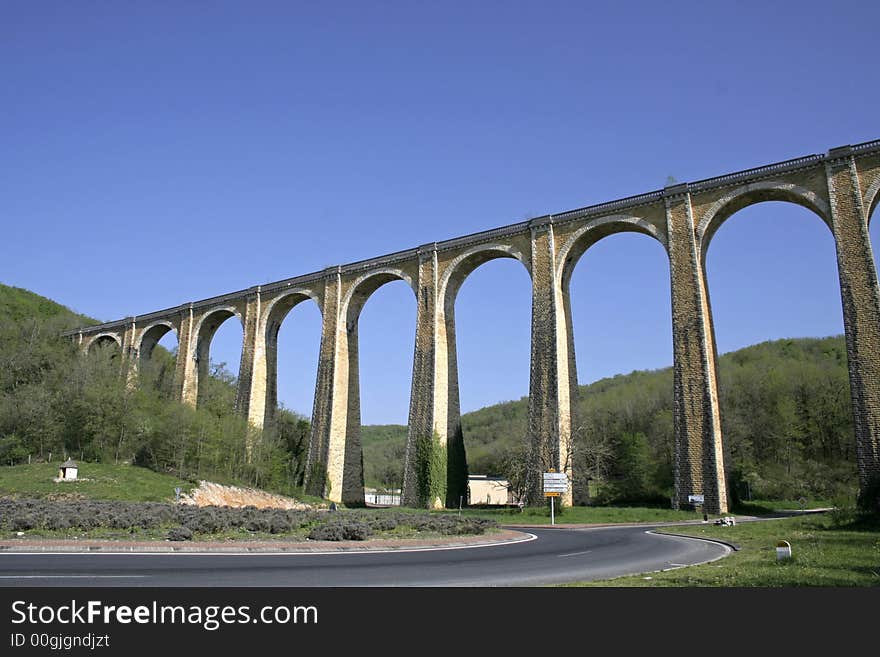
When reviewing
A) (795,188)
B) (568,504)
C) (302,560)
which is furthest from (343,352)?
(302,560)

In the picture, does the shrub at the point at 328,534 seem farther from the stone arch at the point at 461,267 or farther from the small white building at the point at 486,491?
the small white building at the point at 486,491

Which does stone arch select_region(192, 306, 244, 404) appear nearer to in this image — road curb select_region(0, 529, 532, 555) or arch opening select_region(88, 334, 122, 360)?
arch opening select_region(88, 334, 122, 360)

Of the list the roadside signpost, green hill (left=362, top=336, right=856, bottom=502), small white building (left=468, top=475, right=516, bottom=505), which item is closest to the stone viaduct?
green hill (left=362, top=336, right=856, bottom=502)

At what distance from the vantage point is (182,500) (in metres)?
31.8

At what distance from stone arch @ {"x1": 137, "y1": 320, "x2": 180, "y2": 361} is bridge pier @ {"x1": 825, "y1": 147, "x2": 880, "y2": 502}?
165ft

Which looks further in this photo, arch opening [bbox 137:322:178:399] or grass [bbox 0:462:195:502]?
arch opening [bbox 137:322:178:399]

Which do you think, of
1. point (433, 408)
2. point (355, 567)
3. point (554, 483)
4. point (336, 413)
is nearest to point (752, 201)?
point (554, 483)

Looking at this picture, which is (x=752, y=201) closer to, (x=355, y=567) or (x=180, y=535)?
(x=355, y=567)

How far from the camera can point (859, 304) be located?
25484mm

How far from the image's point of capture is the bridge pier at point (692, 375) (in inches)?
1112

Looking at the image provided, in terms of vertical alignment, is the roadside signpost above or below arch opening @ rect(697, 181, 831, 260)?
below

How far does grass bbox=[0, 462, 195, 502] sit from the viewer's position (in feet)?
101

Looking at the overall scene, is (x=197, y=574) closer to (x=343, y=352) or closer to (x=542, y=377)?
(x=542, y=377)
